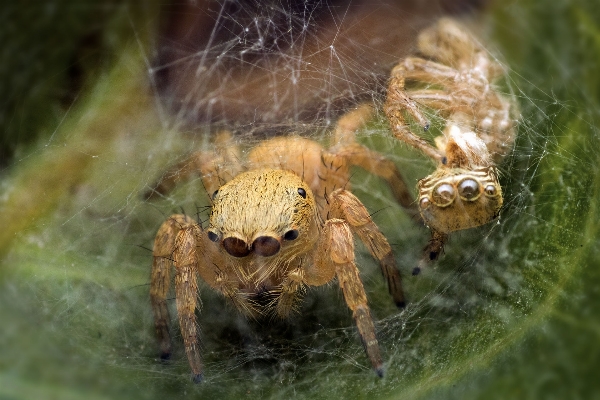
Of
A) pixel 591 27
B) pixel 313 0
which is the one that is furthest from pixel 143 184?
pixel 591 27

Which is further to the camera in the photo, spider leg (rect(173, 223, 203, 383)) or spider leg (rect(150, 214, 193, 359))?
spider leg (rect(150, 214, 193, 359))

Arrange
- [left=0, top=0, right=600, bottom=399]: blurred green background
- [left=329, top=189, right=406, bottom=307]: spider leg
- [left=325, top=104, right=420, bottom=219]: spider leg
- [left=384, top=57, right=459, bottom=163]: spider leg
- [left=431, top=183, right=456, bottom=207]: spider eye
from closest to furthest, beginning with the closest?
[left=0, top=0, right=600, bottom=399]: blurred green background → [left=431, top=183, right=456, bottom=207]: spider eye → [left=329, top=189, right=406, bottom=307]: spider leg → [left=384, top=57, right=459, bottom=163]: spider leg → [left=325, top=104, right=420, bottom=219]: spider leg

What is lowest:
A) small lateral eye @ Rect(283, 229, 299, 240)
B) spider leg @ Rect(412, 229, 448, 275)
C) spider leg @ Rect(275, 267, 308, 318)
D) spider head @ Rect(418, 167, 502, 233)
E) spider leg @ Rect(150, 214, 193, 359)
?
spider leg @ Rect(150, 214, 193, 359)

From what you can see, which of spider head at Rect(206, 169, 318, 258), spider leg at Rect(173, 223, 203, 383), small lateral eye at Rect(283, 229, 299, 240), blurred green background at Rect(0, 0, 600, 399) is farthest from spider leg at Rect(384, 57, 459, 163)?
spider leg at Rect(173, 223, 203, 383)

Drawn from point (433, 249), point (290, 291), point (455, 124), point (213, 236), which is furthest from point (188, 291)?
point (455, 124)

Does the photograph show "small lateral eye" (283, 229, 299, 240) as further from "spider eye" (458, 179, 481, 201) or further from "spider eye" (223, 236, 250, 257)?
"spider eye" (458, 179, 481, 201)
